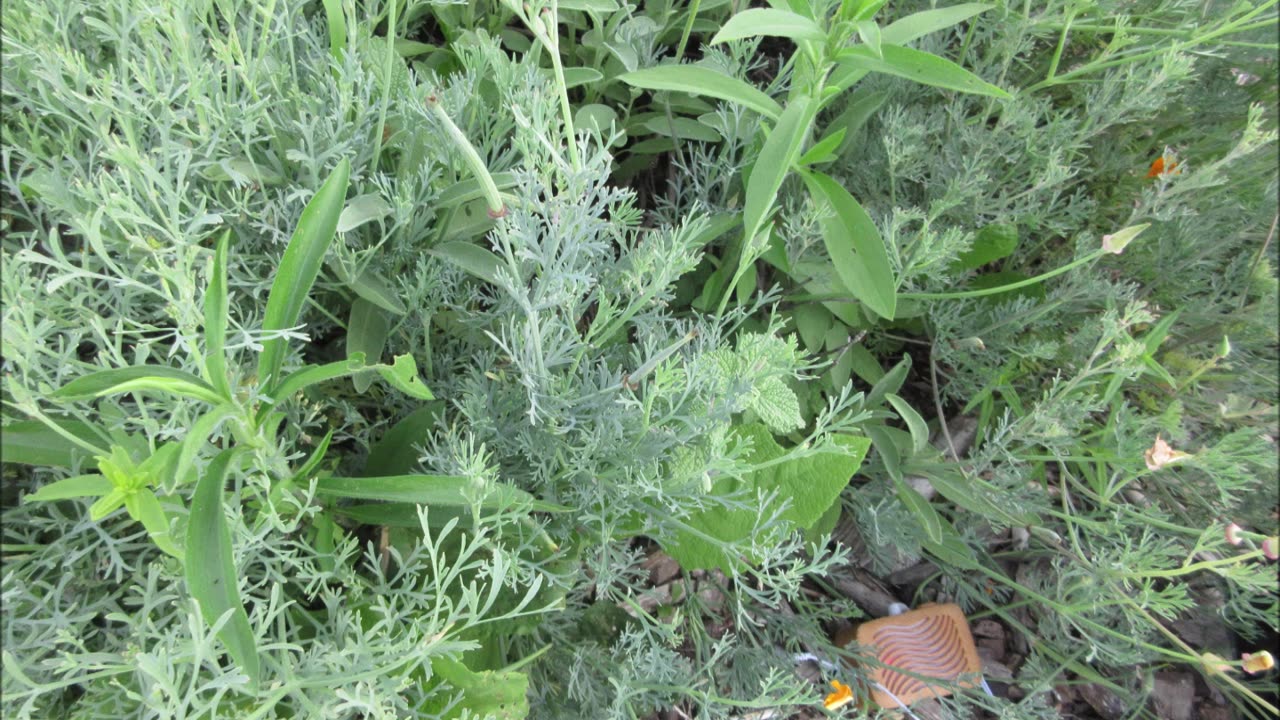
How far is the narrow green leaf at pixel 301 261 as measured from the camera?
2.22ft

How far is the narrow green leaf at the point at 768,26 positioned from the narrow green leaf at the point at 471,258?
1.06ft

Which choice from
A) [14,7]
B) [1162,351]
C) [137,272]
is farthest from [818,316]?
[14,7]

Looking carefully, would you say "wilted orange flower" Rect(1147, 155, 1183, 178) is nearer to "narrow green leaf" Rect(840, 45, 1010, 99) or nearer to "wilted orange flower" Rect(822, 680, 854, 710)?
"narrow green leaf" Rect(840, 45, 1010, 99)

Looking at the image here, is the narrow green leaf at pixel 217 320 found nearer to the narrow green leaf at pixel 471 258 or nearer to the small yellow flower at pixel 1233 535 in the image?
the narrow green leaf at pixel 471 258

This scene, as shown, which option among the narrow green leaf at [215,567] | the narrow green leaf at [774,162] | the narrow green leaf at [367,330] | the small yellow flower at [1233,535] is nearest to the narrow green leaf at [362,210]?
the narrow green leaf at [367,330]

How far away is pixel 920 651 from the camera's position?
1253mm

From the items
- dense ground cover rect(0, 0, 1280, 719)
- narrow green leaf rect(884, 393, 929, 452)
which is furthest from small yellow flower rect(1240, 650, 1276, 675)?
narrow green leaf rect(884, 393, 929, 452)

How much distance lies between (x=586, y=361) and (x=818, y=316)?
1.33ft

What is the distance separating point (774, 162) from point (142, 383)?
558 millimetres

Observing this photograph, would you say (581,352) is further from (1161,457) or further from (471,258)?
(1161,457)

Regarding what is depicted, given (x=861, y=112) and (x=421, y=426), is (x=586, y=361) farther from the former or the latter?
→ (x=861, y=112)

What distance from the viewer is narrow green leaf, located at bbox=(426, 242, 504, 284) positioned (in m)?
0.83

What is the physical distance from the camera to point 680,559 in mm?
989

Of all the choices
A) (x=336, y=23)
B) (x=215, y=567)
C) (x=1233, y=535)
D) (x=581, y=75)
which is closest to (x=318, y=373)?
(x=215, y=567)
